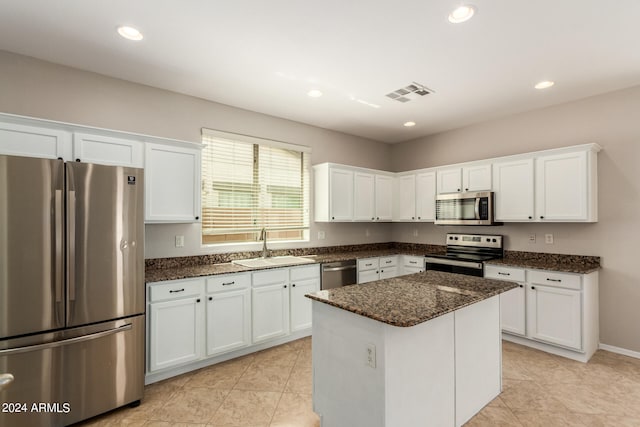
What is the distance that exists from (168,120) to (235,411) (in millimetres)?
2855

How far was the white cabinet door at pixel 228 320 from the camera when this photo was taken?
3078 millimetres

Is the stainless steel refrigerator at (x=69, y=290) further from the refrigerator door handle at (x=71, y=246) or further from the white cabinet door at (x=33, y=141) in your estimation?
the white cabinet door at (x=33, y=141)

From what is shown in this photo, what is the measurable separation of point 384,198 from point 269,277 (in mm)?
2497

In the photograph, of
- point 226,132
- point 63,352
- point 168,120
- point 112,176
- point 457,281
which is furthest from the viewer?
point 226,132

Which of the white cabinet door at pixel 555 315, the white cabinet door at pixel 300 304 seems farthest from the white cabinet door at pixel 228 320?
the white cabinet door at pixel 555 315

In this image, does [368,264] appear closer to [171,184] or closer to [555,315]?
[555,315]

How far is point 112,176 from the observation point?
93.4 inches

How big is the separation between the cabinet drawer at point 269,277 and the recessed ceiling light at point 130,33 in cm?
229

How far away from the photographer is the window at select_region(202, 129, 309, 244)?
3.76m

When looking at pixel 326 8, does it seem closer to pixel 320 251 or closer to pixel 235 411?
pixel 235 411

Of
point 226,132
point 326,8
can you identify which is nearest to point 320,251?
point 226,132

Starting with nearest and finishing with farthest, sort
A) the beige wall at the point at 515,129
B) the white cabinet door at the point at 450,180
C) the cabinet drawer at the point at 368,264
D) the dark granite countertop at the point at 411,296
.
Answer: the dark granite countertop at the point at 411,296 → the beige wall at the point at 515,129 → the cabinet drawer at the point at 368,264 → the white cabinet door at the point at 450,180

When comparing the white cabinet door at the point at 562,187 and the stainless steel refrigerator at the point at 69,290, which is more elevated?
the white cabinet door at the point at 562,187

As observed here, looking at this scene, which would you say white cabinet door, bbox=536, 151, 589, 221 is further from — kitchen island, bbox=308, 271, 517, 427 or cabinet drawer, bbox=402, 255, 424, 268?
kitchen island, bbox=308, 271, 517, 427
